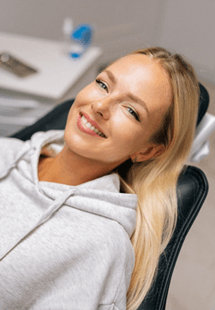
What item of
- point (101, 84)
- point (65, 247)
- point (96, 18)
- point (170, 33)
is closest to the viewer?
point (65, 247)

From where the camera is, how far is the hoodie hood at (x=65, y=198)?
0.77 metres

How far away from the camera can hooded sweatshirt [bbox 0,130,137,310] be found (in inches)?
27.5

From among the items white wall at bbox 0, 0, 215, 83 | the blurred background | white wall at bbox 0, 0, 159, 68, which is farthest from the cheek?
white wall at bbox 0, 0, 215, 83

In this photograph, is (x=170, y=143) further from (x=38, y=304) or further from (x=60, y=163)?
(x=38, y=304)

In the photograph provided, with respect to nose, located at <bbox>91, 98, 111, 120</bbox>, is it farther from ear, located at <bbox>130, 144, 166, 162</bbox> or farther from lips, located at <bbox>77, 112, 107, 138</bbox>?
ear, located at <bbox>130, 144, 166, 162</bbox>

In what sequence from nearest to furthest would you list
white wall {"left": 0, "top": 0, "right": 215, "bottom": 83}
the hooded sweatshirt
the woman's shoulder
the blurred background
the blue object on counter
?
the hooded sweatshirt, the woman's shoulder, the blurred background, the blue object on counter, white wall {"left": 0, "top": 0, "right": 215, "bottom": 83}

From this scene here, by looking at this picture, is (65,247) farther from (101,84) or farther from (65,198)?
(101,84)

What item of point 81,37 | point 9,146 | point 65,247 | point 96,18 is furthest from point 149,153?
point 96,18

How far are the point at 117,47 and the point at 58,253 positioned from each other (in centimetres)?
272

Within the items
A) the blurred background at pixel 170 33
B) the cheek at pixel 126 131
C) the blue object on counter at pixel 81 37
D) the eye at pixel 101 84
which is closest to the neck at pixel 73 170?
the cheek at pixel 126 131

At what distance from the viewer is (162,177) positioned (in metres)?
0.97

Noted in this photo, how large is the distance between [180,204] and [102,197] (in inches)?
12.9

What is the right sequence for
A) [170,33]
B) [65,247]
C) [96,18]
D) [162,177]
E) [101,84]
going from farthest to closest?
[170,33] → [96,18] → [162,177] → [101,84] → [65,247]

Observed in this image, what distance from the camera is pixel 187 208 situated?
968mm
